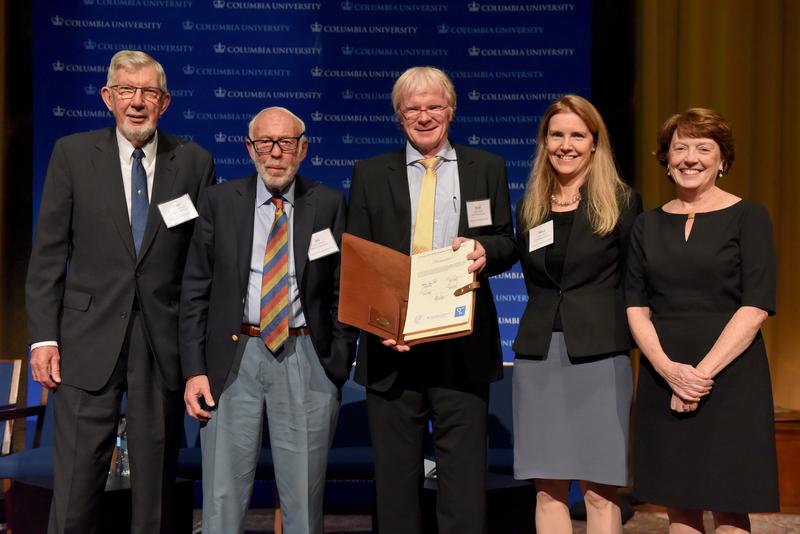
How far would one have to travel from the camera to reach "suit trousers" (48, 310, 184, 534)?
312 cm

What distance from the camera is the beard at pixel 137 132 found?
3.22 metres

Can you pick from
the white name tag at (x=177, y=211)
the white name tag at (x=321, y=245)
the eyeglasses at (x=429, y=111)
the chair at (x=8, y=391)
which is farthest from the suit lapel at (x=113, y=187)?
the chair at (x=8, y=391)

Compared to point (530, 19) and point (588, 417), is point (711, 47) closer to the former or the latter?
point (530, 19)

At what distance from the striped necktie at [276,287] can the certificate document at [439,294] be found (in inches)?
17.5

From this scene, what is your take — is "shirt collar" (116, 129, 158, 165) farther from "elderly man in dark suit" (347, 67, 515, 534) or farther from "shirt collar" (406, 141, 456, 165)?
"shirt collar" (406, 141, 456, 165)

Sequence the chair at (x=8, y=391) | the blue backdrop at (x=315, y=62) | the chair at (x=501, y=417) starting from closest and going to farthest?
the chair at (x=8, y=391) → the chair at (x=501, y=417) → the blue backdrop at (x=315, y=62)

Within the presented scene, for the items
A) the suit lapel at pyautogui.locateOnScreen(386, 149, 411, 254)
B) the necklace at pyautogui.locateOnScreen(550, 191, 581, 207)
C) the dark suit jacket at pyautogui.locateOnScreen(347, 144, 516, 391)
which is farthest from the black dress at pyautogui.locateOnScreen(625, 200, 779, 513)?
the suit lapel at pyautogui.locateOnScreen(386, 149, 411, 254)

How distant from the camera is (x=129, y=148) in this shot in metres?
3.27

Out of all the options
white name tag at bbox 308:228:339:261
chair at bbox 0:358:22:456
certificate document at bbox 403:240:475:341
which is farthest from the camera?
chair at bbox 0:358:22:456

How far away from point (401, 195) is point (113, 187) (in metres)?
1.02

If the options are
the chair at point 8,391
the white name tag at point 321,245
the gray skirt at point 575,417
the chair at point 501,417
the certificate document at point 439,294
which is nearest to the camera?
the certificate document at point 439,294

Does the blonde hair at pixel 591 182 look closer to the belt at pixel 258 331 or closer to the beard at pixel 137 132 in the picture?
the belt at pixel 258 331

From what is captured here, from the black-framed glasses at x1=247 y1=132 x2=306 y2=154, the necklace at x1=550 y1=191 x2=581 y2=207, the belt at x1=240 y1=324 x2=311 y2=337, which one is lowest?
the belt at x1=240 y1=324 x2=311 y2=337

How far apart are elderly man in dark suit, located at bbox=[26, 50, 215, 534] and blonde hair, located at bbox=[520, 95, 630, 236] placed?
1.25 metres
